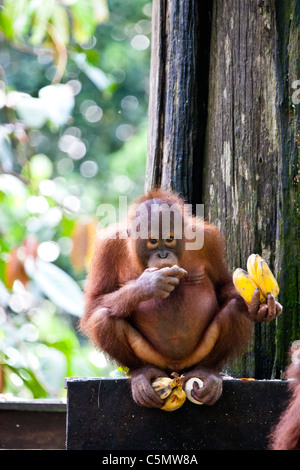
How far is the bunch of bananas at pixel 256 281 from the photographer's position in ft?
7.63

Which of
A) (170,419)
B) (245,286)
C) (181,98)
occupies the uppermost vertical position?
(181,98)

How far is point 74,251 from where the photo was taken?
11.9 ft

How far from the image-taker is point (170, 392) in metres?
2.29

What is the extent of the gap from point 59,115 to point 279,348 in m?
1.60

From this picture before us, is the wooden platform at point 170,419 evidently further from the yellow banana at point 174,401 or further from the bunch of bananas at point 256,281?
the bunch of bananas at point 256,281

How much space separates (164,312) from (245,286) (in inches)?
12.4

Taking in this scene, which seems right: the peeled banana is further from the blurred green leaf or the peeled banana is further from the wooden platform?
the blurred green leaf

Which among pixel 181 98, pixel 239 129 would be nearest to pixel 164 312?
pixel 239 129

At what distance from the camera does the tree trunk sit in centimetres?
267

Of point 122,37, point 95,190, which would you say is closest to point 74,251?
point 95,190

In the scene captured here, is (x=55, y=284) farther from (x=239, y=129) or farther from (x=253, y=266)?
(x=253, y=266)

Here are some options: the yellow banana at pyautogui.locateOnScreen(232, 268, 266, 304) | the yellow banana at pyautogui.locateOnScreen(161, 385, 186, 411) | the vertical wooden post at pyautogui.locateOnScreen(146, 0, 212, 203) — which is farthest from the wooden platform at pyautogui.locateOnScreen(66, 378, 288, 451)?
the vertical wooden post at pyautogui.locateOnScreen(146, 0, 212, 203)

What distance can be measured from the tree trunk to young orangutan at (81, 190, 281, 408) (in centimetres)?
28

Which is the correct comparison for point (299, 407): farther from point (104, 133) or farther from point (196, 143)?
point (104, 133)
